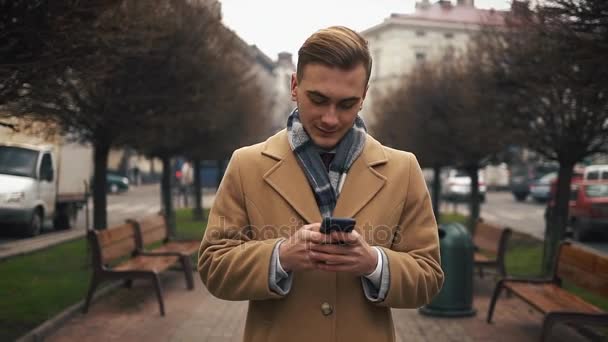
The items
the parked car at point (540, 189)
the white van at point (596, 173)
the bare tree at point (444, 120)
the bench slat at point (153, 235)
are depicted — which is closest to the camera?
the bench slat at point (153, 235)

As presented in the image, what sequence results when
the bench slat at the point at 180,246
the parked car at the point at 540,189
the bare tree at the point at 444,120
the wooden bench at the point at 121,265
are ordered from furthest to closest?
the parked car at the point at 540,189, the bare tree at the point at 444,120, the bench slat at the point at 180,246, the wooden bench at the point at 121,265

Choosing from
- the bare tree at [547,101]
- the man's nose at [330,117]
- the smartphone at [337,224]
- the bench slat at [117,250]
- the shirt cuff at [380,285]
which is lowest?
the bench slat at [117,250]

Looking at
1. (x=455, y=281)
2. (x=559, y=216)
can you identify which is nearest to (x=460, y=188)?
(x=559, y=216)

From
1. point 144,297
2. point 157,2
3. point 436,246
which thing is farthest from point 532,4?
point 436,246

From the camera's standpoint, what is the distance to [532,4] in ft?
32.0

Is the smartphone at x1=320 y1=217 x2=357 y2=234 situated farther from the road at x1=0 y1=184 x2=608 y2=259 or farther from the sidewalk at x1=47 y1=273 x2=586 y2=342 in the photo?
the road at x1=0 y1=184 x2=608 y2=259

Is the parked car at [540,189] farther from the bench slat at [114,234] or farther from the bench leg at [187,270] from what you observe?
the bench slat at [114,234]

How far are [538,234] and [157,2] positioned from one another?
1489 centimetres

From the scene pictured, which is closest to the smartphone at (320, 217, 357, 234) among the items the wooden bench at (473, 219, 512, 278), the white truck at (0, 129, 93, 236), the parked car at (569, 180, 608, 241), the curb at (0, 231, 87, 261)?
the wooden bench at (473, 219, 512, 278)

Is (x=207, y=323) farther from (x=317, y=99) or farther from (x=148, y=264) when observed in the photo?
(x=317, y=99)

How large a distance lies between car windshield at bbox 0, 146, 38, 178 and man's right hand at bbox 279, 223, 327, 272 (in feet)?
60.7

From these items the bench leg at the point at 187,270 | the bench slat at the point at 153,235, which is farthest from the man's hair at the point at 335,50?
the bench slat at the point at 153,235

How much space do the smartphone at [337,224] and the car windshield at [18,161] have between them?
18.7 meters

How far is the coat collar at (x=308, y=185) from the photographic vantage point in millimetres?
2633
